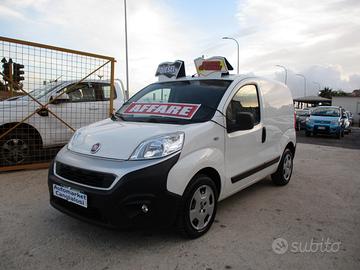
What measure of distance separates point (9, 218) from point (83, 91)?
351 centimetres

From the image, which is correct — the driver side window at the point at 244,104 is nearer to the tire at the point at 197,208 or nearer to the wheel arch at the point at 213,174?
the wheel arch at the point at 213,174

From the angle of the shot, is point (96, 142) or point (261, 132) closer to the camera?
point (96, 142)

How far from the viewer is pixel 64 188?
3098 mm

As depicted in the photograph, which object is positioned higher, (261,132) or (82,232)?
(261,132)

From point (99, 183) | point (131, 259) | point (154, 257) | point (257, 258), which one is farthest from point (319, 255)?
point (99, 183)

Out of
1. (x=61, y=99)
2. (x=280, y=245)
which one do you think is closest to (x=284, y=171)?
(x=280, y=245)

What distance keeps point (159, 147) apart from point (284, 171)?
3.17 meters

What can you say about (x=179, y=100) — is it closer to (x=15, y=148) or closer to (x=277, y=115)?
(x=277, y=115)

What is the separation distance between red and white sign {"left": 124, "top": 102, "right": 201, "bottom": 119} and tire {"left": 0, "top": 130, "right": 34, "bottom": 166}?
296 centimetres

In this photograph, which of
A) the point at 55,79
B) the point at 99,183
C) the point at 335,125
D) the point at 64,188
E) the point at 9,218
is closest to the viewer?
the point at 99,183

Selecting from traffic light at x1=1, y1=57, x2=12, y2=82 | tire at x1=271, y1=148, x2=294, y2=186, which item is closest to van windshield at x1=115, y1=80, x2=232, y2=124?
tire at x1=271, y1=148, x2=294, y2=186

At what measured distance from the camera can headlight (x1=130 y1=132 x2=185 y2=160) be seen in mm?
2934

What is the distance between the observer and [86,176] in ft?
9.73

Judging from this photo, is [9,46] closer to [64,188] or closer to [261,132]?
[64,188]
